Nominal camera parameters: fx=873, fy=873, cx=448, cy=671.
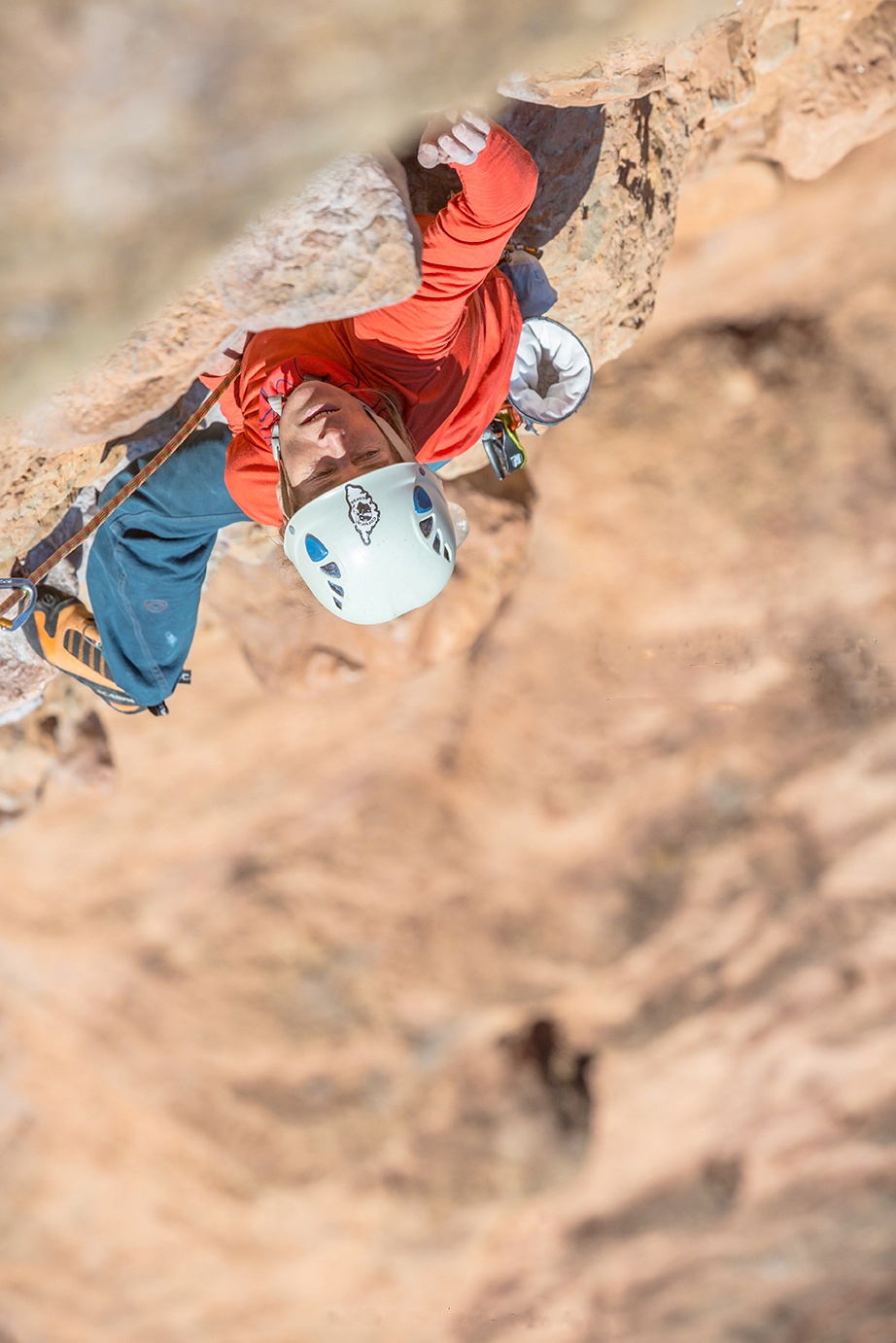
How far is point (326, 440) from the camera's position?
1.72 meters

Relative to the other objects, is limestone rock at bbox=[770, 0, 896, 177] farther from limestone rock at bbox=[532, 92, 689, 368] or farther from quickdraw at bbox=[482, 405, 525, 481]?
quickdraw at bbox=[482, 405, 525, 481]

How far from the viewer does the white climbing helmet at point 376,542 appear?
1.75 metres

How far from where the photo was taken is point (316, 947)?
161 inches

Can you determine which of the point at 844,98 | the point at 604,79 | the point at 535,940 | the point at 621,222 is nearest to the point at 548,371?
the point at 621,222

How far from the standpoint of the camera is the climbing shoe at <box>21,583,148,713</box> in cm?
260

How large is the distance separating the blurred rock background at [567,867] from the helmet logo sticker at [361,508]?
0.91 meters

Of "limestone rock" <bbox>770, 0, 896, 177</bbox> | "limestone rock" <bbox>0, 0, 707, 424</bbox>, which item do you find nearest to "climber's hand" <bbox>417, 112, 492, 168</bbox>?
"limestone rock" <bbox>0, 0, 707, 424</bbox>

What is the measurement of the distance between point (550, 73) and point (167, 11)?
1104 millimetres

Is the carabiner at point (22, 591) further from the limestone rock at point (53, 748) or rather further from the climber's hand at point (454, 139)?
the climber's hand at point (454, 139)

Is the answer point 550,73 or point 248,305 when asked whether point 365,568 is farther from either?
point 550,73

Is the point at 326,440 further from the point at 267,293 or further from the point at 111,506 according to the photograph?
the point at 111,506

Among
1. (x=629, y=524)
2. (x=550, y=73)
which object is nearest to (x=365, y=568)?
(x=550, y=73)

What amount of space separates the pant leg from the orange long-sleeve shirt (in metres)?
0.28

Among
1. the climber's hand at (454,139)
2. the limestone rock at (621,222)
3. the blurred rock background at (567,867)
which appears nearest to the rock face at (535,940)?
the blurred rock background at (567,867)
